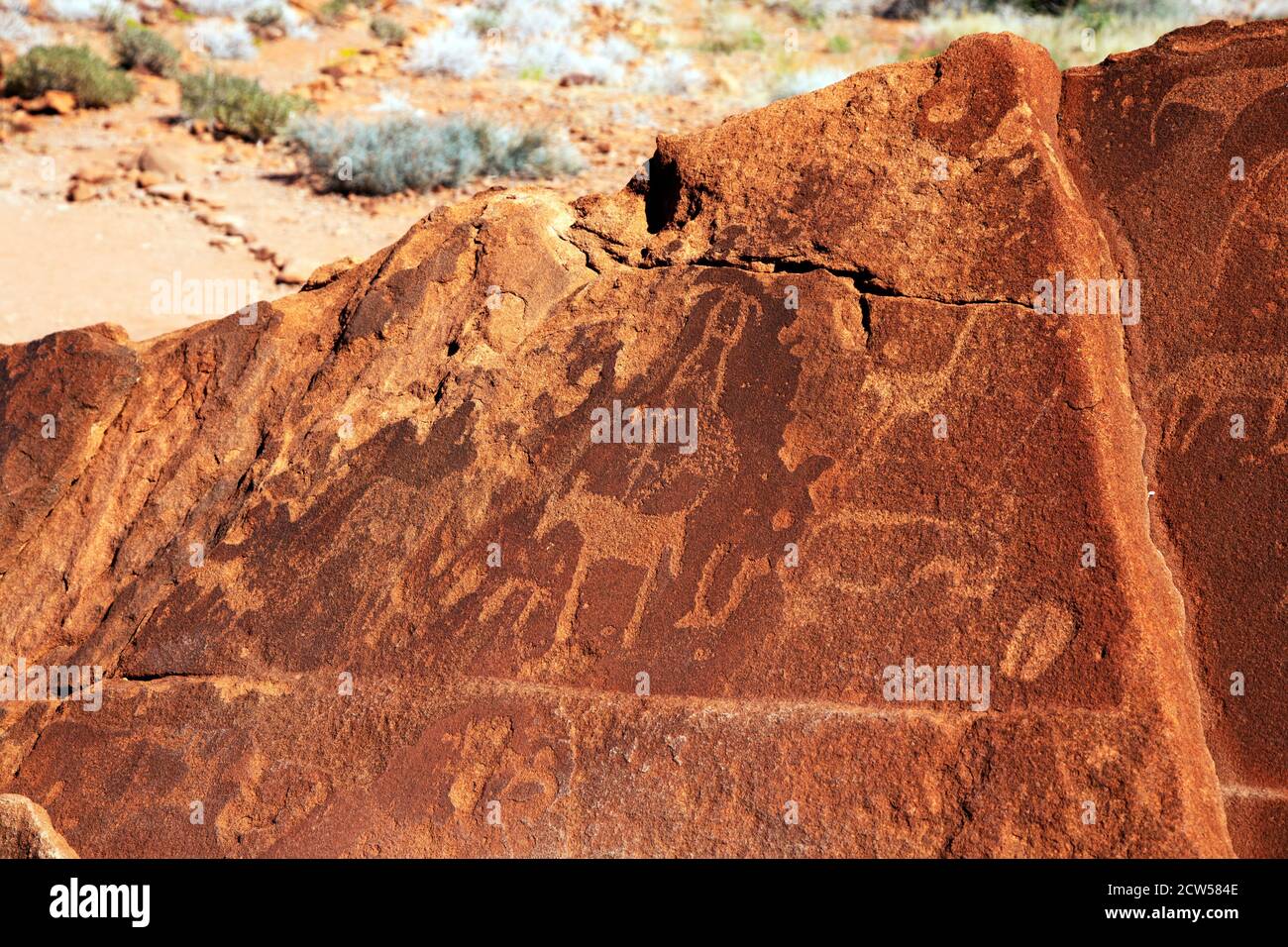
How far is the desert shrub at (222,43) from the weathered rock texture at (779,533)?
10.3 metres

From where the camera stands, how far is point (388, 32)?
507 inches

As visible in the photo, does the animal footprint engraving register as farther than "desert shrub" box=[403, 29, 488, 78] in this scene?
No

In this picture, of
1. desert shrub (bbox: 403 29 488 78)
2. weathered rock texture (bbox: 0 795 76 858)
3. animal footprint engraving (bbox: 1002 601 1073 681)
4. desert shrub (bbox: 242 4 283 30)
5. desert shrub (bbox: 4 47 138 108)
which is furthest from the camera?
desert shrub (bbox: 242 4 283 30)

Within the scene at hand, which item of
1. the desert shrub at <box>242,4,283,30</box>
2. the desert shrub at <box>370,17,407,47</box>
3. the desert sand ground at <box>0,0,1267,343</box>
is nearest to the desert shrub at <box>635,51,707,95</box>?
the desert sand ground at <box>0,0,1267,343</box>

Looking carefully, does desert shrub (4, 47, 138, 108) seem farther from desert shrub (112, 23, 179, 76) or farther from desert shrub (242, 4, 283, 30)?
desert shrub (242, 4, 283, 30)

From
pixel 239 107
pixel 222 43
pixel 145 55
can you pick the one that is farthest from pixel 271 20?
pixel 239 107

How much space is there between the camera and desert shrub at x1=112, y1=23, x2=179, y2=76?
1150 cm

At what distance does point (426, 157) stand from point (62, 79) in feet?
12.5

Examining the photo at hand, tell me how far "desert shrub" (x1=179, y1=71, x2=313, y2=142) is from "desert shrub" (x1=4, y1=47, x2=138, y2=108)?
25.9 inches

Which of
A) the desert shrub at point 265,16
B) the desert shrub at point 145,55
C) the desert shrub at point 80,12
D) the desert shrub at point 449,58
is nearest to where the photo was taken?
the desert shrub at point 145,55

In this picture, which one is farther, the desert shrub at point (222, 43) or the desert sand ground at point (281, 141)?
the desert shrub at point (222, 43)

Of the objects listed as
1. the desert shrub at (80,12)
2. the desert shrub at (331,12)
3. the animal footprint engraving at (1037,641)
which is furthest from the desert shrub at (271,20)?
the animal footprint engraving at (1037,641)

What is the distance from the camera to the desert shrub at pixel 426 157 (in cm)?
924

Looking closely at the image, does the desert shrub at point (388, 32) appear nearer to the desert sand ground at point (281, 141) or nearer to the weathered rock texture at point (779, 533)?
the desert sand ground at point (281, 141)
